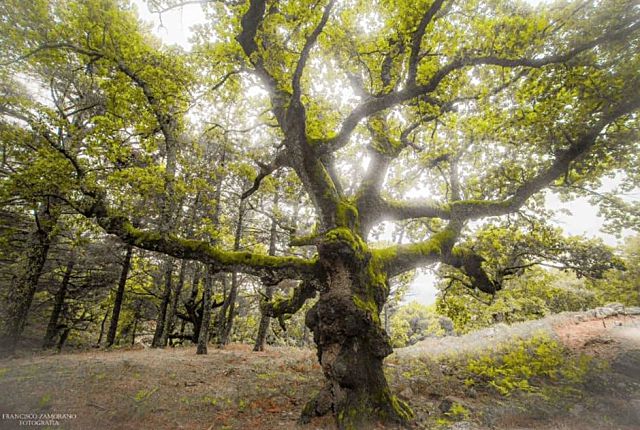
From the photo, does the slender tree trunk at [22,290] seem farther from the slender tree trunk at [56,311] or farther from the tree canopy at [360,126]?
the slender tree trunk at [56,311]

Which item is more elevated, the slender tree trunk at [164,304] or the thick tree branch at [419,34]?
the thick tree branch at [419,34]

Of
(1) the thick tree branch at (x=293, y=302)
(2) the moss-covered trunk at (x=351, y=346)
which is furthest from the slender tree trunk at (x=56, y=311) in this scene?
(2) the moss-covered trunk at (x=351, y=346)

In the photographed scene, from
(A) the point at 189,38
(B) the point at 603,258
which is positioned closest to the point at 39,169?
(A) the point at 189,38

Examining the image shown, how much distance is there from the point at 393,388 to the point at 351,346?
2901mm

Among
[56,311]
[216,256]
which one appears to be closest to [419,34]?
[216,256]

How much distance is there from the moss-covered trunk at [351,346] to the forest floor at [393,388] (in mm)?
525

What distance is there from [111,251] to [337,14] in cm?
1537

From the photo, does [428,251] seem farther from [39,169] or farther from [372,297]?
[39,169]

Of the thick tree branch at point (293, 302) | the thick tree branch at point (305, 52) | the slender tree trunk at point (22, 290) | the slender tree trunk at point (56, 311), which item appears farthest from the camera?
the slender tree trunk at point (56, 311)

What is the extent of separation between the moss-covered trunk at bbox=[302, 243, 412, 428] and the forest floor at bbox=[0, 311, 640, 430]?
0.53 metres

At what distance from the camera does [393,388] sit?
8.05 m

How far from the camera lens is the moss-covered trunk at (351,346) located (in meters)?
5.91

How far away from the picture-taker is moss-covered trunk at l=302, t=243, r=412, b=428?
19.4ft

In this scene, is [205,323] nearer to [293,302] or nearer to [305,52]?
[293,302]
